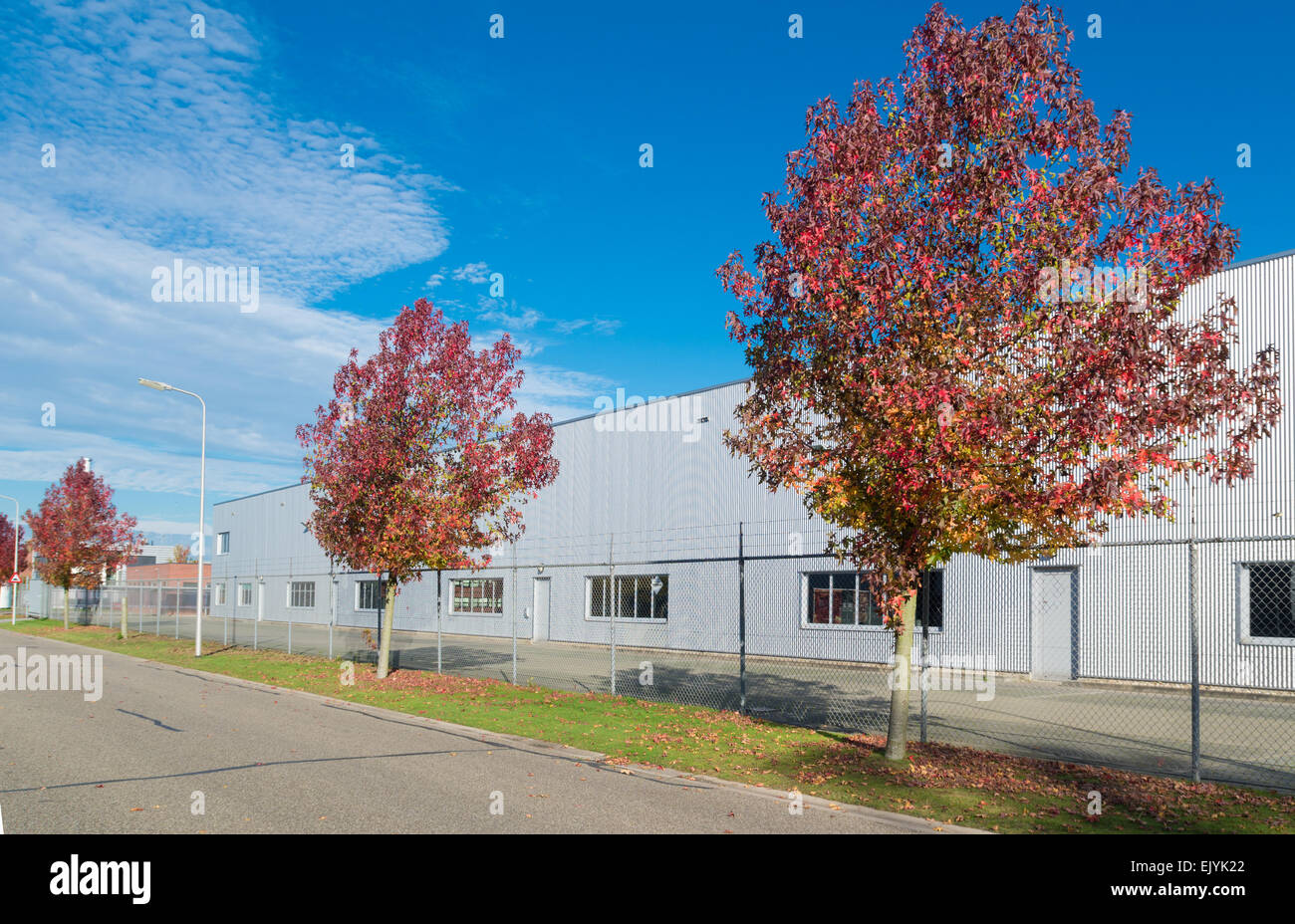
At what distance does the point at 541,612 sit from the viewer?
3619 centimetres

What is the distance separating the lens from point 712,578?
28578 mm

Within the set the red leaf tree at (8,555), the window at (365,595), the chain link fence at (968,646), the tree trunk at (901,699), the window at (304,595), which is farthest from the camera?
the red leaf tree at (8,555)

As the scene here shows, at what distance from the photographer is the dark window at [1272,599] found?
17.1 meters

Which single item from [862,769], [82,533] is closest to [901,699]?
[862,769]

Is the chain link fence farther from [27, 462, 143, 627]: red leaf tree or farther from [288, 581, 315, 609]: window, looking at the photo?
[288, 581, 315, 609]: window

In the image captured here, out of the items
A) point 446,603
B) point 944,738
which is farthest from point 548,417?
point 446,603

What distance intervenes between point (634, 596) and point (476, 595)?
35.0ft

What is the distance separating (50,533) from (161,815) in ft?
128

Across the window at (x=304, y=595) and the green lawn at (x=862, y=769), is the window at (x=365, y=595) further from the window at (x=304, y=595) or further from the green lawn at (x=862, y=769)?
the green lawn at (x=862, y=769)

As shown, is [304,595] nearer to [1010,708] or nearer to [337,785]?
[1010,708]

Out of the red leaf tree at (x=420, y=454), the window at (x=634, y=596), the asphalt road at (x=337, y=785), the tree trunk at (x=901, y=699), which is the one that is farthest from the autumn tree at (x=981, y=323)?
the window at (x=634, y=596)

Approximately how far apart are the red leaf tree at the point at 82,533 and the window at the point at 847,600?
31600mm

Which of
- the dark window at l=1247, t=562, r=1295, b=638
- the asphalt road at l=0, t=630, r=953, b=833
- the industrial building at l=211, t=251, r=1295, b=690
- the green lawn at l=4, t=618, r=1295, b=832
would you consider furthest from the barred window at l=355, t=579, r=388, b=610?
the dark window at l=1247, t=562, r=1295, b=638
